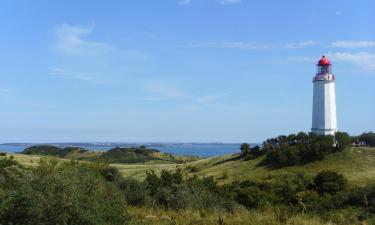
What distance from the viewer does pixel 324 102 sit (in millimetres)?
53938

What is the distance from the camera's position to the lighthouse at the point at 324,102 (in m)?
53.9

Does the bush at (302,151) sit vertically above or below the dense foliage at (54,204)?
above

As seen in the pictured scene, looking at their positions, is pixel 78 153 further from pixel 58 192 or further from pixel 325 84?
pixel 58 192

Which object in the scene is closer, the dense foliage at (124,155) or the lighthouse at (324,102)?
the lighthouse at (324,102)

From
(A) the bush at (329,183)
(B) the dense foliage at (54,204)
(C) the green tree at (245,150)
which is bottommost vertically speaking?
(A) the bush at (329,183)

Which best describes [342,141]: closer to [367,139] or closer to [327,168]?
[327,168]

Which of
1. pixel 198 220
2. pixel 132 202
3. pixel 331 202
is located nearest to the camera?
pixel 198 220

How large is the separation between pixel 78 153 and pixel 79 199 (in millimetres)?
88867

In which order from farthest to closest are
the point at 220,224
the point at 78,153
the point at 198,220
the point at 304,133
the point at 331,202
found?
1. the point at 78,153
2. the point at 304,133
3. the point at 331,202
4. the point at 198,220
5. the point at 220,224

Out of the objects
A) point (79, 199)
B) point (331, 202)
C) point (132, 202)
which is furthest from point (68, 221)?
point (331, 202)

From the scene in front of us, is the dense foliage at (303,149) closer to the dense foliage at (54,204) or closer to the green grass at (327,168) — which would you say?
the green grass at (327,168)

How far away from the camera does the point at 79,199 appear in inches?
342

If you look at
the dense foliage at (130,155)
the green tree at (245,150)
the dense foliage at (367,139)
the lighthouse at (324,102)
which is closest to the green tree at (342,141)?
the lighthouse at (324,102)

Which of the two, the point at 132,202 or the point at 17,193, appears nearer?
the point at 17,193
